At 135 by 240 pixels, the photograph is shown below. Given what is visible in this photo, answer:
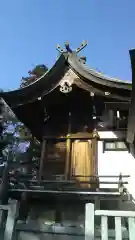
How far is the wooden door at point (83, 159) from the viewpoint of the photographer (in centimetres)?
873

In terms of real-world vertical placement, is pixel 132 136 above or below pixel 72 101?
below

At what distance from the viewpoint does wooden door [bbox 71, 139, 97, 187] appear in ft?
28.7

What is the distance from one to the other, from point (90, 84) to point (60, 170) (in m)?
3.40

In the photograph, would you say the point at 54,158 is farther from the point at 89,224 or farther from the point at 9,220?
the point at 89,224

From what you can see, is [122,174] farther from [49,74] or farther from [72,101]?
[49,74]

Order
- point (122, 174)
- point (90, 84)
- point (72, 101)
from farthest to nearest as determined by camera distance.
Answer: point (72, 101) → point (90, 84) → point (122, 174)

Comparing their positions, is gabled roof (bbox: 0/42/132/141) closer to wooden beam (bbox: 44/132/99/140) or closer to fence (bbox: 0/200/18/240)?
wooden beam (bbox: 44/132/99/140)

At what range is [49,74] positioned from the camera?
379 inches

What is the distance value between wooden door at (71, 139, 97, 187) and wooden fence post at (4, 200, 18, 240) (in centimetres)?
362

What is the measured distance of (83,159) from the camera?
9.09 metres

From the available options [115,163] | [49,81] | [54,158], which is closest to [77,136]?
[54,158]

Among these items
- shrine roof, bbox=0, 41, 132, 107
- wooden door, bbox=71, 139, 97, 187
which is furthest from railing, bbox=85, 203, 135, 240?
shrine roof, bbox=0, 41, 132, 107

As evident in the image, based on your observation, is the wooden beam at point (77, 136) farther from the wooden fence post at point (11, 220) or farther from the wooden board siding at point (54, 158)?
the wooden fence post at point (11, 220)

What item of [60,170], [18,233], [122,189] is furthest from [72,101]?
[18,233]
